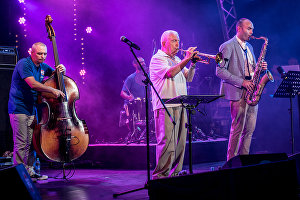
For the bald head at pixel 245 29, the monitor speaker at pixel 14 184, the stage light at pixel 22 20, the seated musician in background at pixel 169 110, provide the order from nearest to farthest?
the monitor speaker at pixel 14 184 → the seated musician in background at pixel 169 110 → the bald head at pixel 245 29 → the stage light at pixel 22 20

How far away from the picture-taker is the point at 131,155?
682cm

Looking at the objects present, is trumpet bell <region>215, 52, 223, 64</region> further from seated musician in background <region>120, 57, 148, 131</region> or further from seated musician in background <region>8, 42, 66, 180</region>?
seated musician in background <region>120, 57, 148, 131</region>

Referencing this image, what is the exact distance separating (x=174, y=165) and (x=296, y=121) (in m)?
4.55

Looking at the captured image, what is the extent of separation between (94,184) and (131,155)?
1.77m

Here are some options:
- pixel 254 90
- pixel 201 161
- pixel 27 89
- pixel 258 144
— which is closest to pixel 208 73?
pixel 258 144

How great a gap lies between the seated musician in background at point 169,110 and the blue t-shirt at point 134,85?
327 centimetres

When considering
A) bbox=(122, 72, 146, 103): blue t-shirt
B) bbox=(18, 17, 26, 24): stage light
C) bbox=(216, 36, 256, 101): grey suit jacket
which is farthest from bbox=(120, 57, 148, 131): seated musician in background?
bbox=(216, 36, 256, 101): grey suit jacket

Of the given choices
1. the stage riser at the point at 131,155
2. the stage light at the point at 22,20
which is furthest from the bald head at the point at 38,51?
the stage light at the point at 22,20

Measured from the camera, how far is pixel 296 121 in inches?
311

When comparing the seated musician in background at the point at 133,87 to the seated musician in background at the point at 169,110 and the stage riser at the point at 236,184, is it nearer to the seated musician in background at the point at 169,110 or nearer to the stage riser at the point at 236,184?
the seated musician in background at the point at 169,110

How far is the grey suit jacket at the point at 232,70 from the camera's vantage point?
4.93m

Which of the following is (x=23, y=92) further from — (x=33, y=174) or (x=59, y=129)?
(x=33, y=174)

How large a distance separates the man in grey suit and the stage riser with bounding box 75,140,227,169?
211 cm

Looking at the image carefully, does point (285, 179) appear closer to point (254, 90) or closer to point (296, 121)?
point (254, 90)
